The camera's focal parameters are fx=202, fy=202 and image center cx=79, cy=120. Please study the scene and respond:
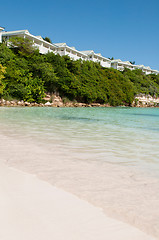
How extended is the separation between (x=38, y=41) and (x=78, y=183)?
54352mm

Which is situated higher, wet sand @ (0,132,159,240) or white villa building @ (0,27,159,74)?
white villa building @ (0,27,159,74)

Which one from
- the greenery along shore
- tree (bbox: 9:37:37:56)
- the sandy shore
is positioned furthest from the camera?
tree (bbox: 9:37:37:56)

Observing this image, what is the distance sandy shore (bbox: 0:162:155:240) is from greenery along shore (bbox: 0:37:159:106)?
25151 mm

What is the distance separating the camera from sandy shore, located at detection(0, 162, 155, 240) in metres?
1.50

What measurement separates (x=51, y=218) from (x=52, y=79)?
34236 millimetres

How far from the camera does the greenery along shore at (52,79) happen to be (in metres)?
30.1

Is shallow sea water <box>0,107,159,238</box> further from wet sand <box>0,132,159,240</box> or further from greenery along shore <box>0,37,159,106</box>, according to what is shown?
greenery along shore <box>0,37,159,106</box>

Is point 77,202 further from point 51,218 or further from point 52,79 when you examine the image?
point 52,79

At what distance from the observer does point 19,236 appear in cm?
145

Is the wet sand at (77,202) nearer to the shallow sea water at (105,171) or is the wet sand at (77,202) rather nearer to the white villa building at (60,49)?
the shallow sea water at (105,171)

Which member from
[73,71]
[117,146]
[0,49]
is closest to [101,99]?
[73,71]

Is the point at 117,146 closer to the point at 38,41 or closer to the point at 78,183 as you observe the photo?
the point at 78,183

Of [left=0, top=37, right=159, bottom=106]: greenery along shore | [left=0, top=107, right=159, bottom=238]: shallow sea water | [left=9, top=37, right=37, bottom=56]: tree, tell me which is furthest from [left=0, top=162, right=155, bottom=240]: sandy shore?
[left=9, top=37, right=37, bottom=56]: tree

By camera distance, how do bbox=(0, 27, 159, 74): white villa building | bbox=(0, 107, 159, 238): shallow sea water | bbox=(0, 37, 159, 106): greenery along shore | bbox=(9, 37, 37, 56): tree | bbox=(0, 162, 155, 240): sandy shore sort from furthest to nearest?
bbox=(0, 27, 159, 74): white villa building → bbox=(9, 37, 37, 56): tree → bbox=(0, 37, 159, 106): greenery along shore → bbox=(0, 107, 159, 238): shallow sea water → bbox=(0, 162, 155, 240): sandy shore
